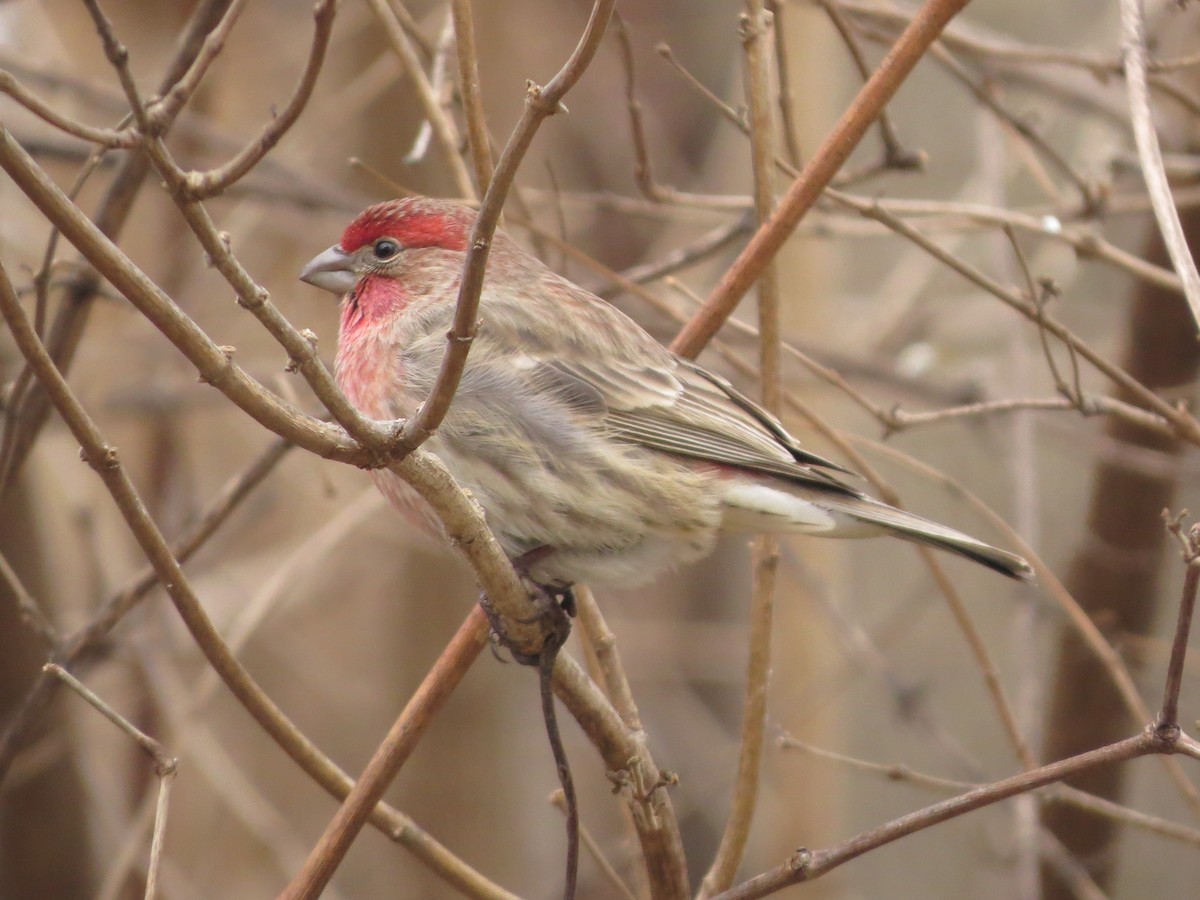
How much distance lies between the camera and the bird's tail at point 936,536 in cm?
267

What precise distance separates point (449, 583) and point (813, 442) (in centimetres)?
200

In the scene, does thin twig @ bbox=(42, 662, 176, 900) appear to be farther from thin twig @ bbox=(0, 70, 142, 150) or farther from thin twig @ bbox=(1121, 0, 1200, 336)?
thin twig @ bbox=(1121, 0, 1200, 336)

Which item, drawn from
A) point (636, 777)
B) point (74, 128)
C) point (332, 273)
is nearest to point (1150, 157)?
point (636, 777)

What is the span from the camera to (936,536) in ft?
9.05

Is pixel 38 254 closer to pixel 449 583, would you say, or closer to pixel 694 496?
pixel 449 583

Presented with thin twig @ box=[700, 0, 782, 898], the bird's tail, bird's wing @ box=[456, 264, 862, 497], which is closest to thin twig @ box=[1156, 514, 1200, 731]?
the bird's tail

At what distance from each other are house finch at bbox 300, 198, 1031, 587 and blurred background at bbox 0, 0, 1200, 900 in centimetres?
23

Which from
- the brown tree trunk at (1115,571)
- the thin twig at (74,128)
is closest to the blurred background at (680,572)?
the brown tree trunk at (1115,571)

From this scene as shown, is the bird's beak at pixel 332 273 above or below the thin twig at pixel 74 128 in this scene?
above

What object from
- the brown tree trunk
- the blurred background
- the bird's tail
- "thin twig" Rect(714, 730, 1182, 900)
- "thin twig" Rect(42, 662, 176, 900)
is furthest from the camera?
the brown tree trunk

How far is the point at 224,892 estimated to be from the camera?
798 cm

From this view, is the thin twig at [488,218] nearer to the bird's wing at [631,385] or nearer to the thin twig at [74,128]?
the thin twig at [74,128]

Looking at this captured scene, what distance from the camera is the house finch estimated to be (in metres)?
2.98

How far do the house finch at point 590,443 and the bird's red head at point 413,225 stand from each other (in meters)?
0.26
